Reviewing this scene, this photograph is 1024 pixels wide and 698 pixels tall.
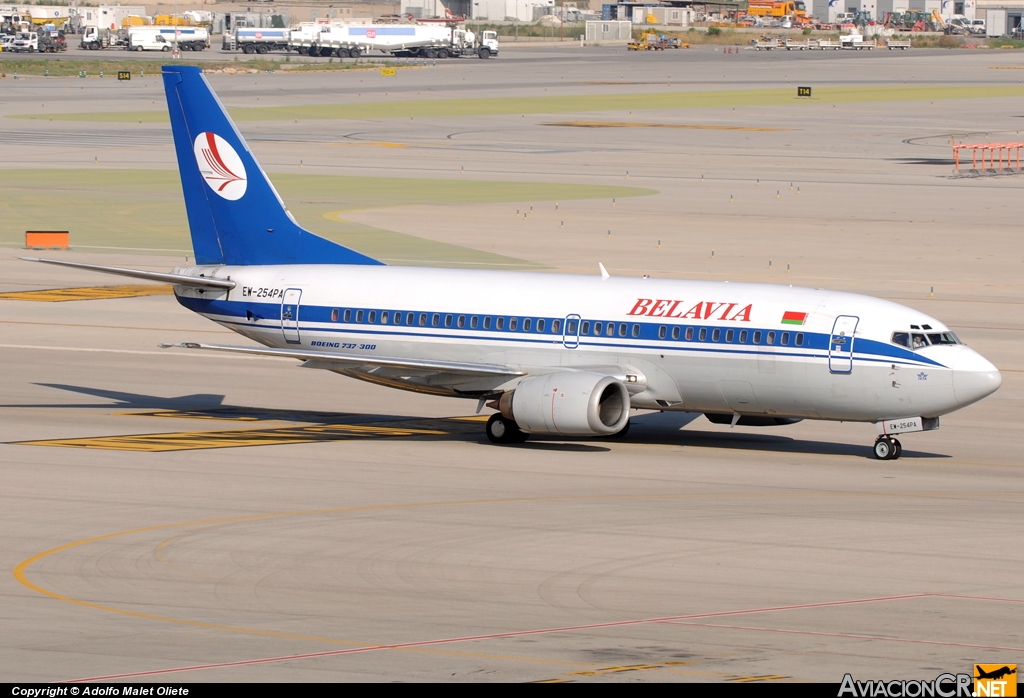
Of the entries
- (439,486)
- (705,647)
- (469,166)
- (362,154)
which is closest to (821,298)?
(439,486)

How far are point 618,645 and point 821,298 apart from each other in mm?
16484

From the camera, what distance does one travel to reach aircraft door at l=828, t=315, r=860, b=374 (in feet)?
116

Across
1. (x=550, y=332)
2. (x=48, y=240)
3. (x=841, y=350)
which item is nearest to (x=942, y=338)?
(x=841, y=350)

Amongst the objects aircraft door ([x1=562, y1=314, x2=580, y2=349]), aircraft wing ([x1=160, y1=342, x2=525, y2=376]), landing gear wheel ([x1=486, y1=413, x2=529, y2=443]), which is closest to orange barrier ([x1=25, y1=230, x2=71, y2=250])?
aircraft wing ([x1=160, y1=342, x2=525, y2=376])

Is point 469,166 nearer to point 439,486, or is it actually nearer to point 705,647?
point 439,486

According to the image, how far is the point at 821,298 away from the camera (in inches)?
1432

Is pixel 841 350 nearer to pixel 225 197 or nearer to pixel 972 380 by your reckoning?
pixel 972 380

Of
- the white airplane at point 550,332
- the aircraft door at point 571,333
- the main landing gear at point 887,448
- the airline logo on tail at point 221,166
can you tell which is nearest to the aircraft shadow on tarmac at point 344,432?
the main landing gear at point 887,448

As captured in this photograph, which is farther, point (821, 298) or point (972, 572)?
point (821, 298)

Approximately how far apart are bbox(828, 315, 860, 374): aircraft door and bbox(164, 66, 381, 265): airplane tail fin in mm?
12364

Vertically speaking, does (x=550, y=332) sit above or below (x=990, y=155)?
above

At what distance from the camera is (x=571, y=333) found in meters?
37.7

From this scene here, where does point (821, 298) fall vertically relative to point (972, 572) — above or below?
above

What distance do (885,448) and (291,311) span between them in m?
14.7
